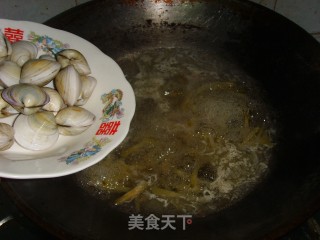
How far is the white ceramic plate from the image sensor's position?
0.70 meters

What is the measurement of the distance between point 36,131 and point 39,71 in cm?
13

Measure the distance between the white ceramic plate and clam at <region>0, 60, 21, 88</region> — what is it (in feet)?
0.24

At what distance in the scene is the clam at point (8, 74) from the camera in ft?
2.63

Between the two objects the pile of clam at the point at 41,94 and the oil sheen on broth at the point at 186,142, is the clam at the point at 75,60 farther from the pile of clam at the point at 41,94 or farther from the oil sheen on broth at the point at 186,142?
the oil sheen on broth at the point at 186,142

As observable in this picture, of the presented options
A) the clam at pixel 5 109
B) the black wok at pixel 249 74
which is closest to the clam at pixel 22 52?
the clam at pixel 5 109

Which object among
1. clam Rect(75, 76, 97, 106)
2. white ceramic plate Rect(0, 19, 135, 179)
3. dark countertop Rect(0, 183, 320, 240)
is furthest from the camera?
dark countertop Rect(0, 183, 320, 240)

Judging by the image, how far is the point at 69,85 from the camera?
2.59 feet

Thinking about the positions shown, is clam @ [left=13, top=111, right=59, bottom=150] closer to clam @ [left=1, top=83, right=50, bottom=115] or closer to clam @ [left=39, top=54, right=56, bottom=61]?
clam @ [left=1, top=83, right=50, bottom=115]

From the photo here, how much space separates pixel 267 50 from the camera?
1083 mm

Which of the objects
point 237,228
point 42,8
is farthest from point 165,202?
point 42,8

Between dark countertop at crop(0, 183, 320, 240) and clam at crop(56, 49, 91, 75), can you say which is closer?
clam at crop(56, 49, 91, 75)

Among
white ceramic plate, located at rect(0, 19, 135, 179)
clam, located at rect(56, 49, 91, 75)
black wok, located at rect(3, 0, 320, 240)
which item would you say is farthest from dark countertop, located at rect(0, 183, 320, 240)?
clam, located at rect(56, 49, 91, 75)

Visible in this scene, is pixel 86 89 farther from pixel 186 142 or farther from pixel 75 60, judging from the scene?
pixel 186 142

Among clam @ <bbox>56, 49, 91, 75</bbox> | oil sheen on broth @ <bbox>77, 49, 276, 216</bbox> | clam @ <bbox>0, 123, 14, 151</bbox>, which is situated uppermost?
clam @ <bbox>56, 49, 91, 75</bbox>
